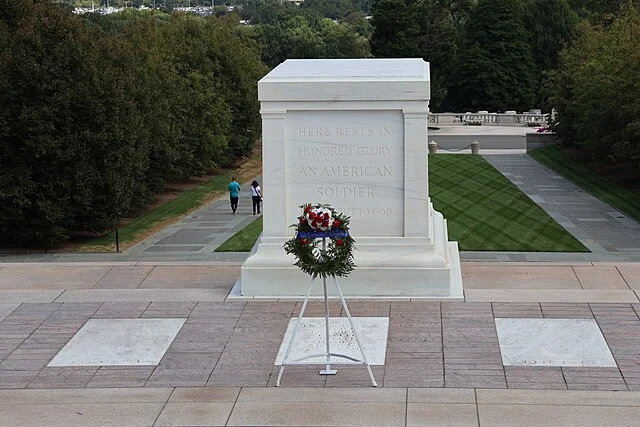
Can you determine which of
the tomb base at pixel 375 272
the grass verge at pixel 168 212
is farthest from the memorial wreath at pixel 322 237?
the grass verge at pixel 168 212

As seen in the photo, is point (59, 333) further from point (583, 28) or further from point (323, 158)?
point (583, 28)

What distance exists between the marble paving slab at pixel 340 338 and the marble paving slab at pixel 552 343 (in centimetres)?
163

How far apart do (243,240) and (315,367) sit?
51.2ft

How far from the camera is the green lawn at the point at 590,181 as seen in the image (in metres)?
36.8

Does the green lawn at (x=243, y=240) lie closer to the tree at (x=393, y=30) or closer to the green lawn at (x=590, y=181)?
the green lawn at (x=590, y=181)

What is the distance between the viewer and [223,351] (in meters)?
14.7

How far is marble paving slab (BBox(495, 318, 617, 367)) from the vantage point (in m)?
14.0

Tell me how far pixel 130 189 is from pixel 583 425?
2360cm

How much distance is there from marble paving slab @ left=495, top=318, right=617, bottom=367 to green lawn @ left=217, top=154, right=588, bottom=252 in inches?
449

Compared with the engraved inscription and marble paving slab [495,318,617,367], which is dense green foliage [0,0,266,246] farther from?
marble paving slab [495,318,617,367]

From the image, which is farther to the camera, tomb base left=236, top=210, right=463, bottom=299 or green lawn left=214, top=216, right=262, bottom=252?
green lawn left=214, top=216, right=262, bottom=252

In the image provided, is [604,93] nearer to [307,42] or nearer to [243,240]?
[243,240]

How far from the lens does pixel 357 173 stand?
682 inches

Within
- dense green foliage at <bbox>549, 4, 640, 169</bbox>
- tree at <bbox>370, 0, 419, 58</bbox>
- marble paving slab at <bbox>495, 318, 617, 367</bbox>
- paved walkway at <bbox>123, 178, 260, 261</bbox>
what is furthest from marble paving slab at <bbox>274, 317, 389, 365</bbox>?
tree at <bbox>370, 0, 419, 58</bbox>
